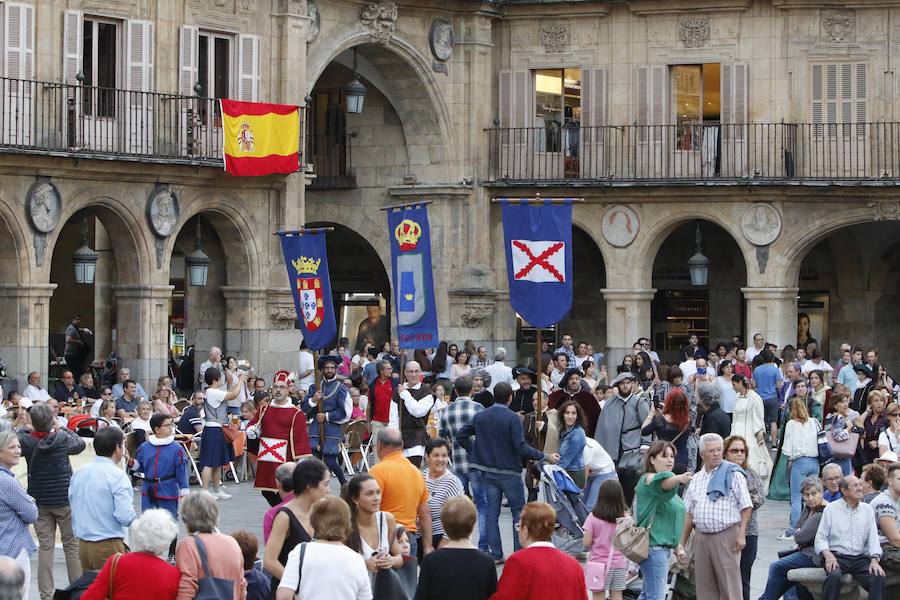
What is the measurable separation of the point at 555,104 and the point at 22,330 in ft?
37.5

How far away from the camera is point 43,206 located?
86.3 feet

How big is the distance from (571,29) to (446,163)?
341cm

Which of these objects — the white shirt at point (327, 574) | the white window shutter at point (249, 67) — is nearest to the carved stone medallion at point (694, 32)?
the white window shutter at point (249, 67)

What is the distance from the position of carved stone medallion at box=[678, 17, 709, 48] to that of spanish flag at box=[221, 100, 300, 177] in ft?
25.0

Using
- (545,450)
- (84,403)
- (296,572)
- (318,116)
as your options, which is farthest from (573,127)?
(296,572)

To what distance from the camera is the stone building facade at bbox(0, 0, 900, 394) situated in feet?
92.5

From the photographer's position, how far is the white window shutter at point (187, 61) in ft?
91.4

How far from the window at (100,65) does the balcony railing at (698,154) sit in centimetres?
810

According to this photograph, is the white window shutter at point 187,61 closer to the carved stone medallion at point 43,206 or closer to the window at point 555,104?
the carved stone medallion at point 43,206

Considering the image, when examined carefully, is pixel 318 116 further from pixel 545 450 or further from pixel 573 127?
pixel 545 450

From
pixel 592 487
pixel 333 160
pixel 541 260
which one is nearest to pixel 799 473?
pixel 592 487

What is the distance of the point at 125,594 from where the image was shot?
9.39 meters

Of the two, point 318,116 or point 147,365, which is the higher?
point 318,116

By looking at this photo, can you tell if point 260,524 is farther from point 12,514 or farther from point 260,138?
point 260,138
